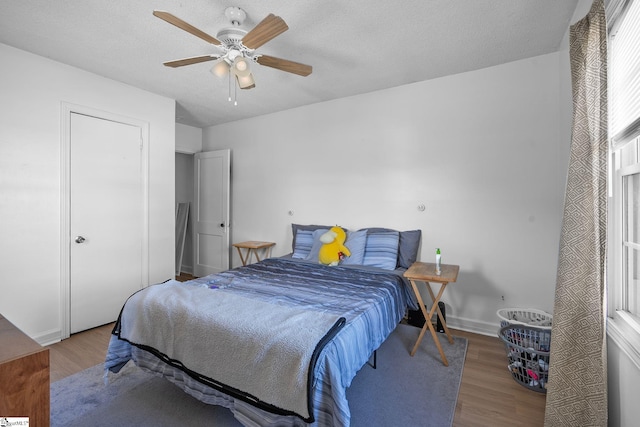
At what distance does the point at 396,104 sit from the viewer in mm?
3396

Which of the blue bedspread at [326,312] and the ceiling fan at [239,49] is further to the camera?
the ceiling fan at [239,49]

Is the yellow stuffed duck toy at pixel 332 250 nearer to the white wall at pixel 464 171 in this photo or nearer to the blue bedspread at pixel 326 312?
the blue bedspread at pixel 326 312

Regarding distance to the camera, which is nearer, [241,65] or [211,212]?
[241,65]

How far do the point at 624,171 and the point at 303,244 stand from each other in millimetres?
2853

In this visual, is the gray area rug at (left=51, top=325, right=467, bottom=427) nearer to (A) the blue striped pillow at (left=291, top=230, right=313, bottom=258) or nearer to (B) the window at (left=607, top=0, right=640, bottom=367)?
(B) the window at (left=607, top=0, right=640, bottom=367)

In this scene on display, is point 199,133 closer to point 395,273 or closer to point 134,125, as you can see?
point 134,125

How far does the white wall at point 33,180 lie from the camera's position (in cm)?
256

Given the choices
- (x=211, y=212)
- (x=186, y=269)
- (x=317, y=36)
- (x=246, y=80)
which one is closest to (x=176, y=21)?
(x=246, y=80)

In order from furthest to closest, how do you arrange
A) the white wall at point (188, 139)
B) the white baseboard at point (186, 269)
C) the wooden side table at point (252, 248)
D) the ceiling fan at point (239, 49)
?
the white baseboard at point (186, 269), the white wall at point (188, 139), the wooden side table at point (252, 248), the ceiling fan at point (239, 49)

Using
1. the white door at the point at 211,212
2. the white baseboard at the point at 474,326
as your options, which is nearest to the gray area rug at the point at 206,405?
the white baseboard at the point at 474,326

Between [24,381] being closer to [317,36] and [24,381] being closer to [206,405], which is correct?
[206,405]

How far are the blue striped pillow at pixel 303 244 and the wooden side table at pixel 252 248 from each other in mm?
664

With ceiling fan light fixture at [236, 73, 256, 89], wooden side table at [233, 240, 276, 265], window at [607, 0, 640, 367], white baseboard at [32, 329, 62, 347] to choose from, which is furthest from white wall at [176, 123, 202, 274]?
window at [607, 0, 640, 367]

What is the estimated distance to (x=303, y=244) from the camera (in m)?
3.68
